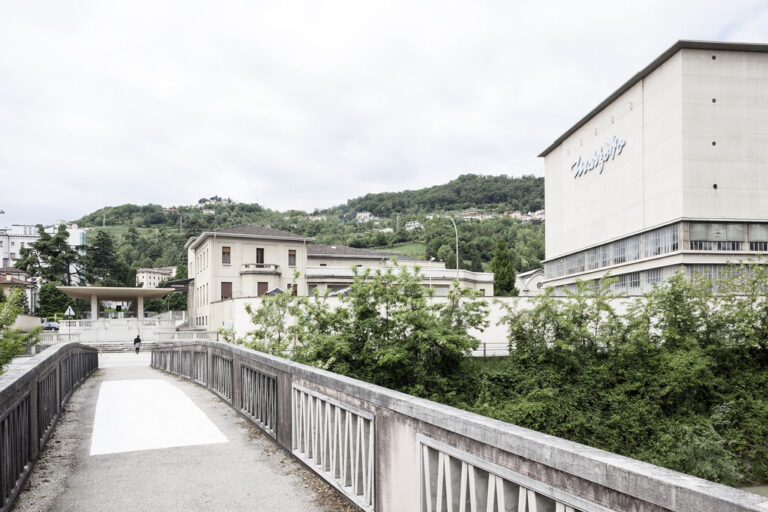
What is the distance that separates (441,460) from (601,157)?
58.8 m

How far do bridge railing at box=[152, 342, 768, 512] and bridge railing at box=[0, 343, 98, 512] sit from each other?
2521mm

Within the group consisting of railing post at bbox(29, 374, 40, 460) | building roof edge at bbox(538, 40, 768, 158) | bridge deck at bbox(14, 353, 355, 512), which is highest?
building roof edge at bbox(538, 40, 768, 158)

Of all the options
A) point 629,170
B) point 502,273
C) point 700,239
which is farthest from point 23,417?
point 502,273

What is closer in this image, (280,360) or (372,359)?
(280,360)

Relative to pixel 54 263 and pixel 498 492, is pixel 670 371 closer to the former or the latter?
pixel 498 492

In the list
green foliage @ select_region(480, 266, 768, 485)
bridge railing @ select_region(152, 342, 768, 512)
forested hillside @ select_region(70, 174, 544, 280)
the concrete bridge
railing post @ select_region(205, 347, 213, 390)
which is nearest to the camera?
bridge railing @ select_region(152, 342, 768, 512)

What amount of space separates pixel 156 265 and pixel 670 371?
545ft

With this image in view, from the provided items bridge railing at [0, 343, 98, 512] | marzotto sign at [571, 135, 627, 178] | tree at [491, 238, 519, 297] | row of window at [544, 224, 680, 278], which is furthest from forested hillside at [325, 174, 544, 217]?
bridge railing at [0, 343, 98, 512]

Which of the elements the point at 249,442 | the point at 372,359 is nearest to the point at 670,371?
the point at 372,359

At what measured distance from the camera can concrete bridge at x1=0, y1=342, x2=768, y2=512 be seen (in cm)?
255

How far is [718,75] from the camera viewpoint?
46.3 m

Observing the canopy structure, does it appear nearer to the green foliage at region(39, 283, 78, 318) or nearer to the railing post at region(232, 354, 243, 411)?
the green foliage at region(39, 283, 78, 318)

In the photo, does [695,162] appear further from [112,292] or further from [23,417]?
[112,292]

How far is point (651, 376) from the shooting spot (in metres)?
25.9
